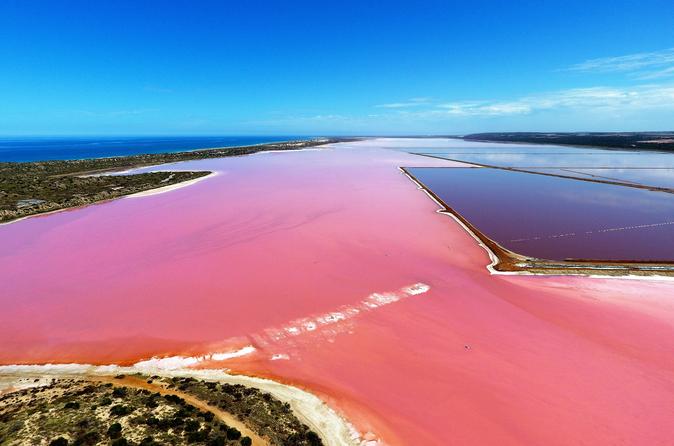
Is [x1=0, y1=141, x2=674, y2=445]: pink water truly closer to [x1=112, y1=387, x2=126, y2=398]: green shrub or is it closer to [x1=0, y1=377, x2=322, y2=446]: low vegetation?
[x1=0, y1=377, x2=322, y2=446]: low vegetation

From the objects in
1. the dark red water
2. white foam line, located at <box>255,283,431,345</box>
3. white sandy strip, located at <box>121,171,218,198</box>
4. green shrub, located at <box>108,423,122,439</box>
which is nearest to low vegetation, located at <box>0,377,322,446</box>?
green shrub, located at <box>108,423,122,439</box>

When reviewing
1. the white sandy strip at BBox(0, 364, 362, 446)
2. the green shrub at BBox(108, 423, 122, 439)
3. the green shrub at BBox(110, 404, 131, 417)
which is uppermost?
the green shrub at BBox(108, 423, 122, 439)

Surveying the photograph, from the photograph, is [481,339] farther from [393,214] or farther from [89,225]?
[89,225]

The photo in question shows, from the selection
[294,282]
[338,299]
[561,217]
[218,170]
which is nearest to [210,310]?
[294,282]

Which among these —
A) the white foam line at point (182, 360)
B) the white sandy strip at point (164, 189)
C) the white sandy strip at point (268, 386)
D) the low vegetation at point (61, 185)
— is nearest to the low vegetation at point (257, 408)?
the white sandy strip at point (268, 386)

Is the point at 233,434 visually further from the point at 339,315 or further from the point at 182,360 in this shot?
the point at 339,315

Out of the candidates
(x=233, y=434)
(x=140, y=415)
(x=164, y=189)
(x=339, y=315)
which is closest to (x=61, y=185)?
(x=164, y=189)
